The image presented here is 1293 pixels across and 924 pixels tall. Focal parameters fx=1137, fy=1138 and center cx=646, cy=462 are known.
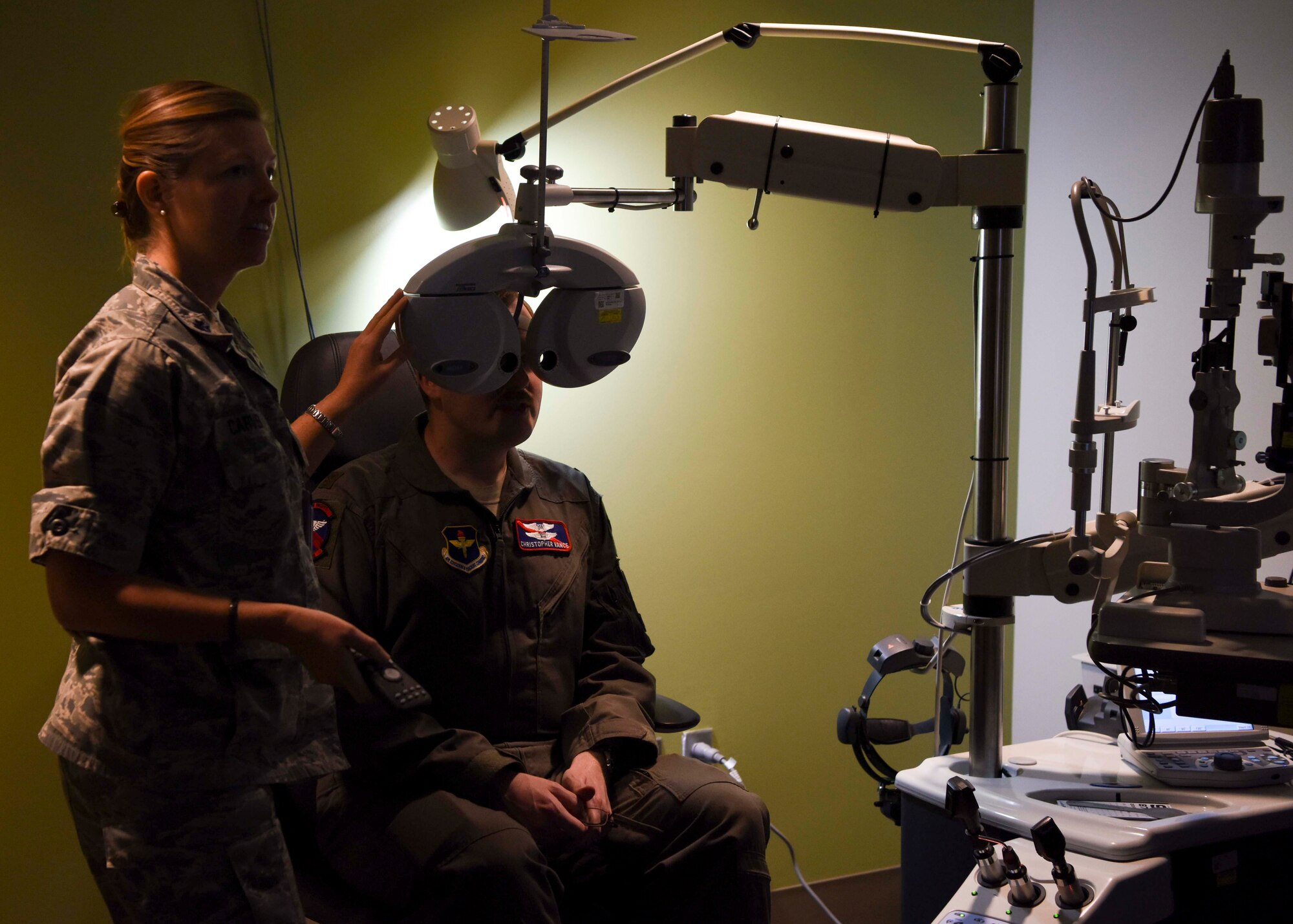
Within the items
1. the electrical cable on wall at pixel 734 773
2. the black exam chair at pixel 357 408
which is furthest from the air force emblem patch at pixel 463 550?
the electrical cable on wall at pixel 734 773

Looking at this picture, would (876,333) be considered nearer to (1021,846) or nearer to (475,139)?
(475,139)

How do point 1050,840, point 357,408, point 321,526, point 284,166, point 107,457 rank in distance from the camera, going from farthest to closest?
1. point 284,166
2. point 357,408
3. point 321,526
4. point 1050,840
5. point 107,457

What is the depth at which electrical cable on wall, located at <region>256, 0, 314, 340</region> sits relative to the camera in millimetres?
2061

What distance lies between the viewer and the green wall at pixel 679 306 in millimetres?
1973

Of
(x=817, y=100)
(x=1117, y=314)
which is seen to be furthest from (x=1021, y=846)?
(x=817, y=100)

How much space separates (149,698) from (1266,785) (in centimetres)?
144

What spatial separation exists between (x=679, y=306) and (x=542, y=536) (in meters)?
0.82

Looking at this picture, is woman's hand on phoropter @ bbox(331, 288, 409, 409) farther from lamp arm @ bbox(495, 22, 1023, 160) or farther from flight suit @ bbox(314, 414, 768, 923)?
lamp arm @ bbox(495, 22, 1023, 160)

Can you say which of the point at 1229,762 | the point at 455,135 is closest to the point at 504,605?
the point at 455,135

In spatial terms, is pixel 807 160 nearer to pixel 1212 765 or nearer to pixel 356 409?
pixel 356 409

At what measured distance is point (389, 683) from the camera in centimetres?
114

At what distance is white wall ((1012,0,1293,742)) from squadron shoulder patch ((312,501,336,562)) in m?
1.76

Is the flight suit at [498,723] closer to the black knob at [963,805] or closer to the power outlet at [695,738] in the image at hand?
the black knob at [963,805]

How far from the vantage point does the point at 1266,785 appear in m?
1.57
